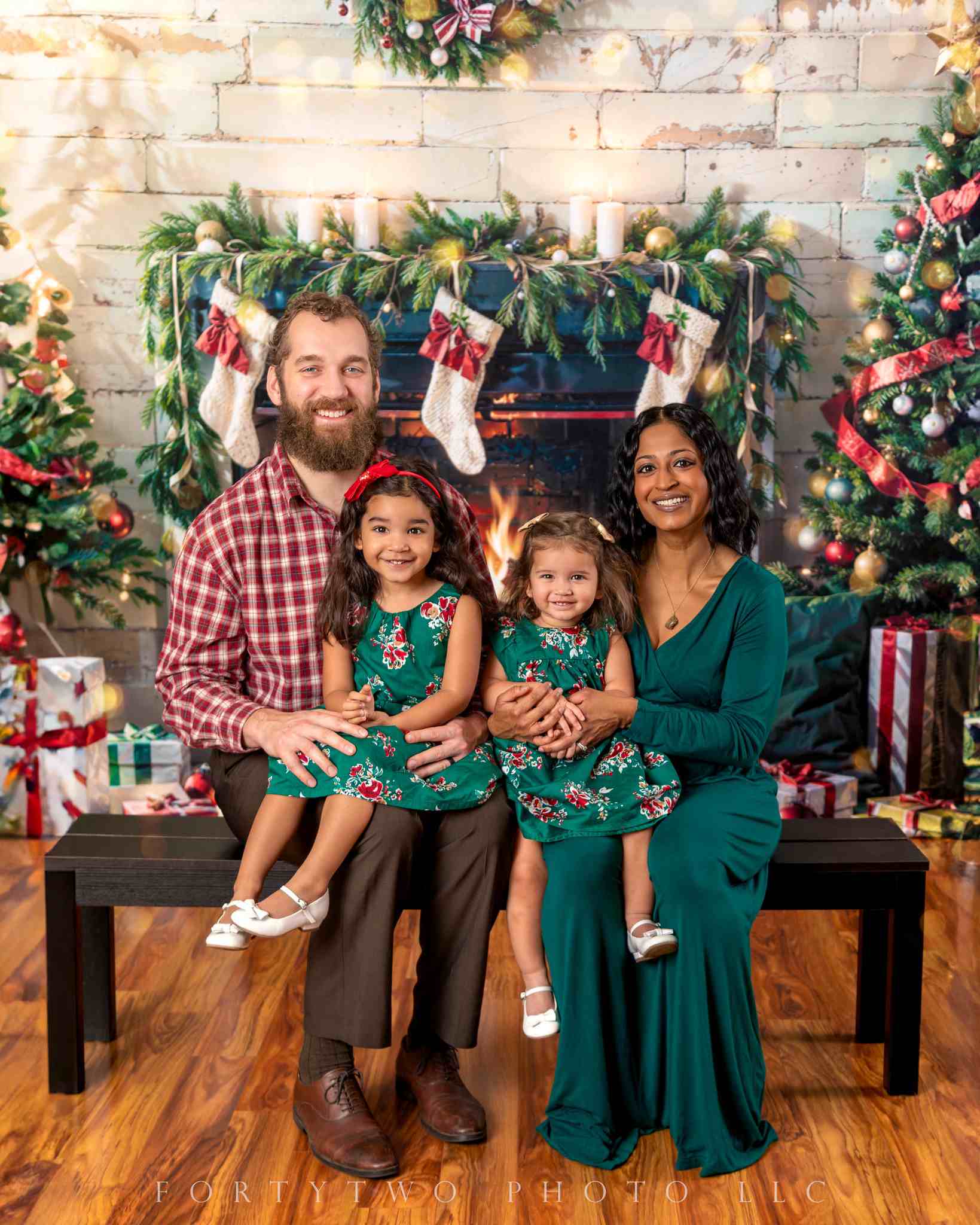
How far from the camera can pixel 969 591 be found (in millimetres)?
3938

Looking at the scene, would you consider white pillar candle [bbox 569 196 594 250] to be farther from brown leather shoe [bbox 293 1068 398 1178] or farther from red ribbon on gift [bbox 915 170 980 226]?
brown leather shoe [bbox 293 1068 398 1178]

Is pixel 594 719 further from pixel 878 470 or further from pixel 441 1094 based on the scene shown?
pixel 878 470

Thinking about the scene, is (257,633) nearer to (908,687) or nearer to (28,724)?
(28,724)

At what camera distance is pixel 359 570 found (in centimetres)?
222

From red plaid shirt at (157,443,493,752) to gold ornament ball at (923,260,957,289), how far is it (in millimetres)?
2159

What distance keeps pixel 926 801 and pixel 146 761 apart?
2336 mm

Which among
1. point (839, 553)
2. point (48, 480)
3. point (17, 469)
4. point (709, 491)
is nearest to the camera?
point (709, 491)

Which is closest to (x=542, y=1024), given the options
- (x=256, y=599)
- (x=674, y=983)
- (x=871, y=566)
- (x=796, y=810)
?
(x=674, y=983)

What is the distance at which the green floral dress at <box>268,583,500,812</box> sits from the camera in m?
2.03

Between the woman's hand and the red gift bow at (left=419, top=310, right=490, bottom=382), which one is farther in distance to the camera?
the red gift bow at (left=419, top=310, right=490, bottom=382)

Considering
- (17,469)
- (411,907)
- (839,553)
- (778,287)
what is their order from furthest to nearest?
(778,287)
(839,553)
(17,469)
(411,907)

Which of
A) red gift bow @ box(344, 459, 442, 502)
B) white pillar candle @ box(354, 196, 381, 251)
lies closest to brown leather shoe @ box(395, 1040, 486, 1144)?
red gift bow @ box(344, 459, 442, 502)

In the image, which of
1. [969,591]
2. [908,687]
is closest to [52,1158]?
[908,687]

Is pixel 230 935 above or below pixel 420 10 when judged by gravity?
below
